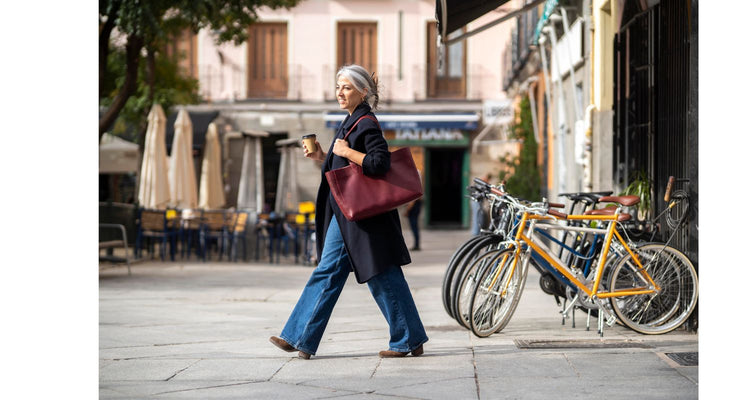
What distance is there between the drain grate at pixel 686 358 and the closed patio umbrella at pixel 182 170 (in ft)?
40.7

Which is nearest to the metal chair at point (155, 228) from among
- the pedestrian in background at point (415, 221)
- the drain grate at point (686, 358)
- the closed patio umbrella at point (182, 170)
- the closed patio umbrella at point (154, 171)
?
the closed patio umbrella at point (154, 171)

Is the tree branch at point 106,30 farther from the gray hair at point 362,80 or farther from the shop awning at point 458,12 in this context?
the gray hair at point 362,80

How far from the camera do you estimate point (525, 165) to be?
20609mm

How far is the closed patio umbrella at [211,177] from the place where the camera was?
64.2 feet

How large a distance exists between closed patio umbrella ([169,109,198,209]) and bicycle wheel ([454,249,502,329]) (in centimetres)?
1115

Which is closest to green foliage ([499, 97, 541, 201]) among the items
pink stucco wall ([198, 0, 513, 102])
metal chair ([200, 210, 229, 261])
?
metal chair ([200, 210, 229, 261])

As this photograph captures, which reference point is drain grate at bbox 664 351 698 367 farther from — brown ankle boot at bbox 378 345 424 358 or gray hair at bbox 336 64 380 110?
gray hair at bbox 336 64 380 110

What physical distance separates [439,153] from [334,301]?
25.0m

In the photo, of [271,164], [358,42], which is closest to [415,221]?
[271,164]

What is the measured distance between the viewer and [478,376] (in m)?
5.71

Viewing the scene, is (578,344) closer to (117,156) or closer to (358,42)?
(117,156)

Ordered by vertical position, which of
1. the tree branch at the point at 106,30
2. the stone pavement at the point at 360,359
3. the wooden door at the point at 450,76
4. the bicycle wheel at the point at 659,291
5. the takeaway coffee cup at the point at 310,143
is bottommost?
the stone pavement at the point at 360,359

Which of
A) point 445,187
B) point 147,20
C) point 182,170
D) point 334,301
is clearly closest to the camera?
point 334,301
